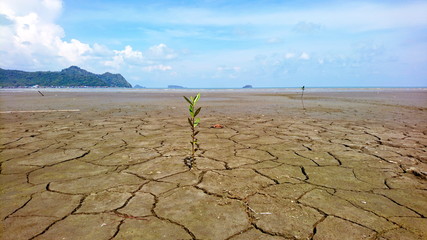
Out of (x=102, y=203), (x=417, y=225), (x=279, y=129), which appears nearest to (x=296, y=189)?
(x=417, y=225)

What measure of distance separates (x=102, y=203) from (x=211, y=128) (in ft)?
9.52

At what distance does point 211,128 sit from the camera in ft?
14.6

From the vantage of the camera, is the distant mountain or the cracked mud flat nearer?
the cracked mud flat

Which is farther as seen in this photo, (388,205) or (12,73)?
(12,73)

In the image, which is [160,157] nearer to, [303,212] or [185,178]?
[185,178]

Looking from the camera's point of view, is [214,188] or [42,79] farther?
[42,79]

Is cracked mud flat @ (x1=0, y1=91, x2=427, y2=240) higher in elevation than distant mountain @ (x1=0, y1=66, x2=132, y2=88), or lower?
lower

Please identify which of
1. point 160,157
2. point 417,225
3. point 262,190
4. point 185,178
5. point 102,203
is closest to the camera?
point 417,225

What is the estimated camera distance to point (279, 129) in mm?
4305

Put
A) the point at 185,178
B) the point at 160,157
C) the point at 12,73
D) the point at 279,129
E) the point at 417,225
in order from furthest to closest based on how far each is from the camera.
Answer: the point at 12,73
the point at 279,129
the point at 160,157
the point at 185,178
the point at 417,225

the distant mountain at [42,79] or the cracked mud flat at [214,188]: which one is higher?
the distant mountain at [42,79]

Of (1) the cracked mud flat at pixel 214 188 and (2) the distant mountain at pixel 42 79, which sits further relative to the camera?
(2) the distant mountain at pixel 42 79

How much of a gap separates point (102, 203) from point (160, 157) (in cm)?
105

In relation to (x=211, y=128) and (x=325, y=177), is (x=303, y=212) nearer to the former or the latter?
(x=325, y=177)
